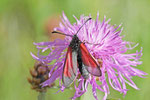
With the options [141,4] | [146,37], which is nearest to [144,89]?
[146,37]

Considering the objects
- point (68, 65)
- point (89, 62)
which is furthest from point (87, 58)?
point (68, 65)

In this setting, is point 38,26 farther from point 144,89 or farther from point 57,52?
point 57,52

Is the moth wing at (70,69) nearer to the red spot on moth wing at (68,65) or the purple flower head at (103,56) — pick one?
the red spot on moth wing at (68,65)

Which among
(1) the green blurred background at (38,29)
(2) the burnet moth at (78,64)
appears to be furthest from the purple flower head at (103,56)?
(1) the green blurred background at (38,29)

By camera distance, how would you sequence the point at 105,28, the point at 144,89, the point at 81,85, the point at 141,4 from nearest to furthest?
the point at 81,85 → the point at 105,28 → the point at 144,89 → the point at 141,4

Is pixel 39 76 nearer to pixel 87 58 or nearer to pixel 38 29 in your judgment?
pixel 87 58

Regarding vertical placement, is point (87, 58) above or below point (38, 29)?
below
